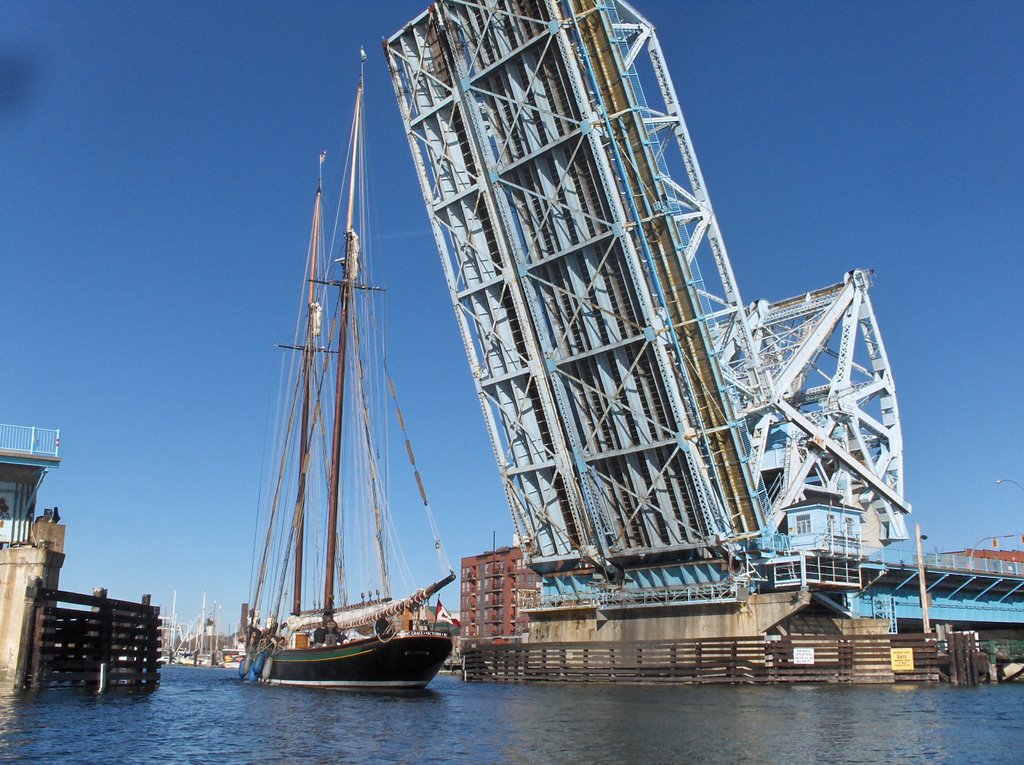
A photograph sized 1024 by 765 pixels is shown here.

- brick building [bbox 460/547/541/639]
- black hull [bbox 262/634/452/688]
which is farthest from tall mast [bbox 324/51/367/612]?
brick building [bbox 460/547/541/639]

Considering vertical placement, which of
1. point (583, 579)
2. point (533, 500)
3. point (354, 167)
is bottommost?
point (583, 579)

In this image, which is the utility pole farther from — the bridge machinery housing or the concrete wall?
the concrete wall

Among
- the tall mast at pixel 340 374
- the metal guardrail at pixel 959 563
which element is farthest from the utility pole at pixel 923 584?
the tall mast at pixel 340 374

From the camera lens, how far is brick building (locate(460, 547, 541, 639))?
99.4 meters

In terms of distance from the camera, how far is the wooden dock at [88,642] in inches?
1112

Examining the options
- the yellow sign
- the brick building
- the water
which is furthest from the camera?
the brick building

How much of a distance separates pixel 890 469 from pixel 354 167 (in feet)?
83.7

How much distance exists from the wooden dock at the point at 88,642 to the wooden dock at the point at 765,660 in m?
14.9

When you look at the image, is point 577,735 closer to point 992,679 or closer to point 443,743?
point 443,743

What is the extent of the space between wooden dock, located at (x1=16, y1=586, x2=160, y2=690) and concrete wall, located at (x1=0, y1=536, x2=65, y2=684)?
22 cm

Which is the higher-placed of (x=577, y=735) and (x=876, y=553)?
(x=876, y=553)

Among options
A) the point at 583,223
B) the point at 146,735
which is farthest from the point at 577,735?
the point at 583,223

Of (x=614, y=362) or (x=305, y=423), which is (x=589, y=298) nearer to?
(x=614, y=362)

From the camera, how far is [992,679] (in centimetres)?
4275
